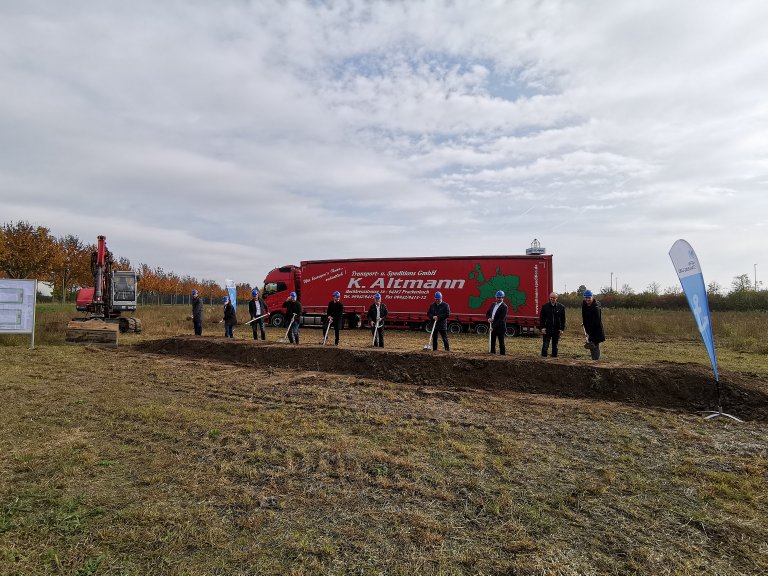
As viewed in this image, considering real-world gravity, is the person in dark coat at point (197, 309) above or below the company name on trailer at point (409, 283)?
below

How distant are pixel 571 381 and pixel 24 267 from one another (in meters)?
39.3

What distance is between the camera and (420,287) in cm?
2059

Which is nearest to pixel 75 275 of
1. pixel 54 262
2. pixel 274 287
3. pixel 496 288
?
pixel 54 262

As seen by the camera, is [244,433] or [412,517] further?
[244,433]

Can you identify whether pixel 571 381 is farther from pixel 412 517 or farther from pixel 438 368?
pixel 412 517

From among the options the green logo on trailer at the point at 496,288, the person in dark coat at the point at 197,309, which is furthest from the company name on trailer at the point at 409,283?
the person in dark coat at the point at 197,309

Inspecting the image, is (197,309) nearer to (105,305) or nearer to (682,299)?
(105,305)

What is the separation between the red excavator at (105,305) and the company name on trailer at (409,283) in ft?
31.4

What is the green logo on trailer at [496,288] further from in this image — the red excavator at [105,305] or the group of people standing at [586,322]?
the red excavator at [105,305]

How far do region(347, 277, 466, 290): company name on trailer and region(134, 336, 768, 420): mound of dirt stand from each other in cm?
960

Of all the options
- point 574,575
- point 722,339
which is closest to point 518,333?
point 722,339

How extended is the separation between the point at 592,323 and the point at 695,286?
3.28 m

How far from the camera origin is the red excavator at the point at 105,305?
46.9ft

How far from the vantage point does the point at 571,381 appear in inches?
326
